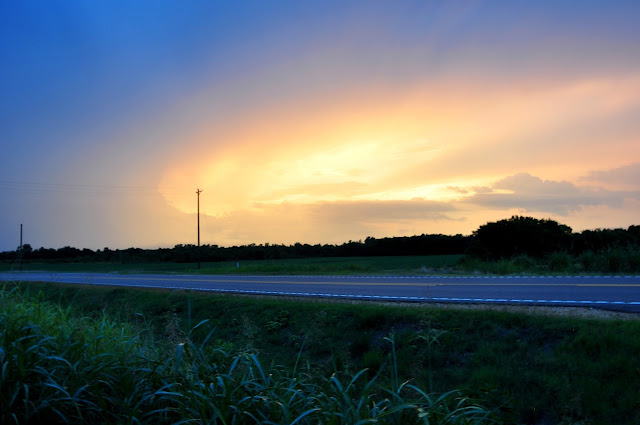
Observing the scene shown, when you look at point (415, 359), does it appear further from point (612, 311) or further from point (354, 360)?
point (612, 311)

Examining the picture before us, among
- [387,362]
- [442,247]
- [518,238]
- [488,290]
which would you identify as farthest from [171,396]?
[442,247]

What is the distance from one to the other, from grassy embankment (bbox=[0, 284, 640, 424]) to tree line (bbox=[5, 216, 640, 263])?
1502 centimetres

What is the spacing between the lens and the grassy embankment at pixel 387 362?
14.8 feet

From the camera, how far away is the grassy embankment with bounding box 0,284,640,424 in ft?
14.8

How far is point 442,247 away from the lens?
A: 204 feet

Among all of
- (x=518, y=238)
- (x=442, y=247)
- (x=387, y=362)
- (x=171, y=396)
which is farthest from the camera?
(x=442, y=247)

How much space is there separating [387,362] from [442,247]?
54.0 meters

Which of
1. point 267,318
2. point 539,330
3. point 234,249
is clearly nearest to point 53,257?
point 234,249

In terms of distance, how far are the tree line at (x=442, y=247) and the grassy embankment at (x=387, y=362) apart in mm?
15015

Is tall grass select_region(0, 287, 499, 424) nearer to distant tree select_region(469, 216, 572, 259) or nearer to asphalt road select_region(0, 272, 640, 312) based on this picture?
asphalt road select_region(0, 272, 640, 312)

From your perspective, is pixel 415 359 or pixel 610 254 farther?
pixel 610 254

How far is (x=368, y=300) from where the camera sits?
14.7 metres

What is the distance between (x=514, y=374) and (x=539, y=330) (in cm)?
148

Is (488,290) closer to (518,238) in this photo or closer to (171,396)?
(171,396)
